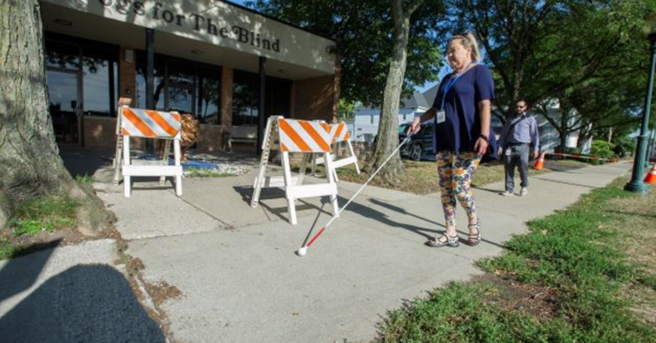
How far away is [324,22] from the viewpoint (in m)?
14.3

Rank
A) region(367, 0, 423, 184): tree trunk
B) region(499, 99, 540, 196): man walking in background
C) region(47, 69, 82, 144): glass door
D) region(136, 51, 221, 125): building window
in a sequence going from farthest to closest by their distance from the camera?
1. region(136, 51, 221, 125): building window
2. region(47, 69, 82, 144): glass door
3. region(367, 0, 423, 184): tree trunk
4. region(499, 99, 540, 196): man walking in background

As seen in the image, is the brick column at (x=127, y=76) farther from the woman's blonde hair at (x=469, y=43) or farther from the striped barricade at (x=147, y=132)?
the woman's blonde hair at (x=469, y=43)

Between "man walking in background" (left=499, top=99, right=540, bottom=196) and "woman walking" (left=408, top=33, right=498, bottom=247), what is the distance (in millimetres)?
3987

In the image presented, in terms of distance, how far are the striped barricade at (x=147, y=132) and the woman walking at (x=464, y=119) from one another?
3.51 m

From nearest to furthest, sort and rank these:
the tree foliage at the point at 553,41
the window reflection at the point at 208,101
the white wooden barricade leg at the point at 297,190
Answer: the white wooden barricade leg at the point at 297,190 < the tree foliage at the point at 553,41 < the window reflection at the point at 208,101

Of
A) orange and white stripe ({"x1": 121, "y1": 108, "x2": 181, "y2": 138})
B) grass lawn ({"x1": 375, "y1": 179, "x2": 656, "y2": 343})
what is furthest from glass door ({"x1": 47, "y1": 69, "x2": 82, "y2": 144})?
grass lawn ({"x1": 375, "y1": 179, "x2": 656, "y2": 343})

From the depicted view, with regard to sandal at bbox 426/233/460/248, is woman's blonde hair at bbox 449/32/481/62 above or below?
above

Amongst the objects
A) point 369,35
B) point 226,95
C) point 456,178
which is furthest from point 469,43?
point 226,95

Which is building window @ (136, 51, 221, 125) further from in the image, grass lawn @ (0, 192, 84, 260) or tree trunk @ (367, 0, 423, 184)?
grass lawn @ (0, 192, 84, 260)

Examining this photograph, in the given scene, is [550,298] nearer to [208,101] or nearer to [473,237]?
[473,237]

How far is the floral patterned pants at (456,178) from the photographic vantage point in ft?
11.6

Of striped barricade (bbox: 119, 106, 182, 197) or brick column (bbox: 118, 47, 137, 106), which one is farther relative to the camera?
brick column (bbox: 118, 47, 137, 106)

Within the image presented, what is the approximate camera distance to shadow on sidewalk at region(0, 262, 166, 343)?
6.26 ft

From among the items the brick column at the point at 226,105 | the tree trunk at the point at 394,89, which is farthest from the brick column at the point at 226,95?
the tree trunk at the point at 394,89
